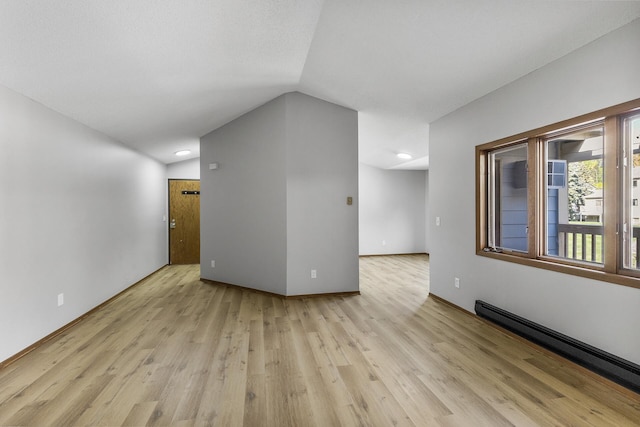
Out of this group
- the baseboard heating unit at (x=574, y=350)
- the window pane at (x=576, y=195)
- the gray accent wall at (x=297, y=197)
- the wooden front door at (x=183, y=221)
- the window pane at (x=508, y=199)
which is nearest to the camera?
the baseboard heating unit at (x=574, y=350)

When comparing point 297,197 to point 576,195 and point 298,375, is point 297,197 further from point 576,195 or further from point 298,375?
point 576,195

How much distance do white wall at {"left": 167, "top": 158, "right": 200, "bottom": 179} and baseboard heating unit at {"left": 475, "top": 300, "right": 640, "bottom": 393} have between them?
22.1 feet

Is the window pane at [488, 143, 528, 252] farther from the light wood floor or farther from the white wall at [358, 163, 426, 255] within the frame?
the white wall at [358, 163, 426, 255]

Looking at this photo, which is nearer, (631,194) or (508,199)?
(631,194)

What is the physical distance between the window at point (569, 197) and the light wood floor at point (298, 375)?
883 mm

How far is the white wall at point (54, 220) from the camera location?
2.69 metres

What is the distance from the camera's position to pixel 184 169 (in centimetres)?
766

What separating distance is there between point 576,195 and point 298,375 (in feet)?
9.33

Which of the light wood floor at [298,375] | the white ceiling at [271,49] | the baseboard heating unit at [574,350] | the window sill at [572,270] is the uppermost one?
the white ceiling at [271,49]

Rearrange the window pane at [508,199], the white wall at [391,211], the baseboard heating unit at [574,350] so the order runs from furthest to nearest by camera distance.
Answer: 1. the white wall at [391,211]
2. the window pane at [508,199]
3. the baseboard heating unit at [574,350]

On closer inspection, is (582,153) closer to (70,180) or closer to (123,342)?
(123,342)

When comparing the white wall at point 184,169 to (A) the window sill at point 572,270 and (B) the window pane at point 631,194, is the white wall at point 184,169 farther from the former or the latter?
(B) the window pane at point 631,194

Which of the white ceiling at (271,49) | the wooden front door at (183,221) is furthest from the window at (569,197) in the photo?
the wooden front door at (183,221)

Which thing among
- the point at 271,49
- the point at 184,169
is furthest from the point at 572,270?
the point at 184,169
